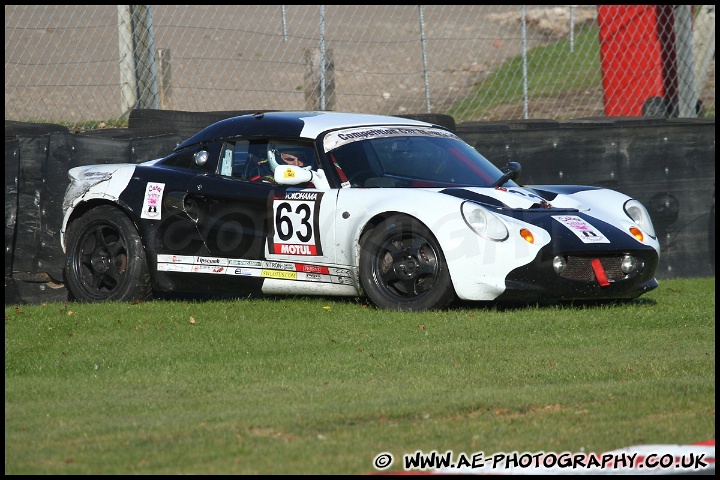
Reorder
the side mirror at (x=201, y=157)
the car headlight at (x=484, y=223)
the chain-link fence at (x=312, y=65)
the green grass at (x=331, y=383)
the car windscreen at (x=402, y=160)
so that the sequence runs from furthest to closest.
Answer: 1. the chain-link fence at (x=312, y=65)
2. the side mirror at (x=201, y=157)
3. the car windscreen at (x=402, y=160)
4. the car headlight at (x=484, y=223)
5. the green grass at (x=331, y=383)

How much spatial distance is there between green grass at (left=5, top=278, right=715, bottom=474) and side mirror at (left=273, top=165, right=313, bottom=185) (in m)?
0.88

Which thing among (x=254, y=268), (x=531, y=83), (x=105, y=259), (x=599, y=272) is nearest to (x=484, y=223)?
(x=599, y=272)

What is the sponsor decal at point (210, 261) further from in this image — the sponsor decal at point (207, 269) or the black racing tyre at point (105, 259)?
the black racing tyre at point (105, 259)

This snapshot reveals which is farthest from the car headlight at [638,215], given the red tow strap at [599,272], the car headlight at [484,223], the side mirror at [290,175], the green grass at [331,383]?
the side mirror at [290,175]

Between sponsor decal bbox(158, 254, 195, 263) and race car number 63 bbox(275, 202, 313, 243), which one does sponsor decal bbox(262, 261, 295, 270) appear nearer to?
race car number 63 bbox(275, 202, 313, 243)

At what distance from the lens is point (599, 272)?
7484 millimetres

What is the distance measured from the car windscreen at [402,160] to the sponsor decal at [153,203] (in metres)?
1.32

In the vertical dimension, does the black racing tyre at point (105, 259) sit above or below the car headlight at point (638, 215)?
below

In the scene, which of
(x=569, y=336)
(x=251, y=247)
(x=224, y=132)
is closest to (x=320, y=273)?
(x=251, y=247)

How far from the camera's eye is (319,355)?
604cm

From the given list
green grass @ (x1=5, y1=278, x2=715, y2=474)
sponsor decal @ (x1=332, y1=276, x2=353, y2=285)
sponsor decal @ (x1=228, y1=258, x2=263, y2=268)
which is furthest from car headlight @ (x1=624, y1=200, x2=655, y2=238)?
sponsor decal @ (x1=228, y1=258, x2=263, y2=268)

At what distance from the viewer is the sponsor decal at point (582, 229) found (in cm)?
748

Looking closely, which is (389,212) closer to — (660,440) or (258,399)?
(258,399)

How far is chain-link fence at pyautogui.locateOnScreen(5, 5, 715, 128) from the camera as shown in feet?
35.9
